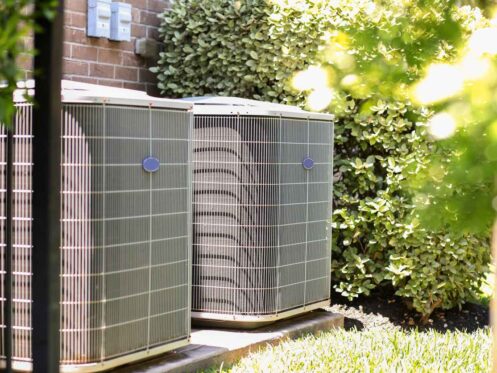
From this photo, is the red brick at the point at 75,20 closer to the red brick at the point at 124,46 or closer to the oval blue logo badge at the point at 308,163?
the red brick at the point at 124,46

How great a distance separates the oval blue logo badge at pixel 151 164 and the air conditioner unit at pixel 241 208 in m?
0.83

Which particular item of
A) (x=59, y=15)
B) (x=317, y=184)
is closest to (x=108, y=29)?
(x=317, y=184)

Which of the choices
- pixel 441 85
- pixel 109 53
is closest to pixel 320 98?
pixel 441 85

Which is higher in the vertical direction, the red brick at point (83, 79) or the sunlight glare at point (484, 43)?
the red brick at point (83, 79)

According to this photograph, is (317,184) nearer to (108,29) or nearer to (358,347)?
(358,347)

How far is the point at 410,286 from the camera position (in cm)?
502

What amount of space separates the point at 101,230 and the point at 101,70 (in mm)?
2368

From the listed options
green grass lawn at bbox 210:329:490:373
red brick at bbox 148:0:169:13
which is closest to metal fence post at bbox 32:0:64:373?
green grass lawn at bbox 210:329:490:373

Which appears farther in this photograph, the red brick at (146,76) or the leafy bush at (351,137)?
the red brick at (146,76)

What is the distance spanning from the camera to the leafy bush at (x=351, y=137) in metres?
5.02

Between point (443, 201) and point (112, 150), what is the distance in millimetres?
2069

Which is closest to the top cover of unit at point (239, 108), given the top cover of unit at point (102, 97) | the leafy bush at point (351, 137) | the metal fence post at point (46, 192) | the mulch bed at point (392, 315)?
the top cover of unit at point (102, 97)

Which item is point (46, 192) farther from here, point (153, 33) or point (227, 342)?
point (153, 33)

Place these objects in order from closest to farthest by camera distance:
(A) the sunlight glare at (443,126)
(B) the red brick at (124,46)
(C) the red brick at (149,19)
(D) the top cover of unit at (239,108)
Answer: (A) the sunlight glare at (443,126) → (D) the top cover of unit at (239,108) → (B) the red brick at (124,46) → (C) the red brick at (149,19)
